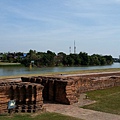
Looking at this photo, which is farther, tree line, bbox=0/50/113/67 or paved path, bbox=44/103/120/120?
tree line, bbox=0/50/113/67

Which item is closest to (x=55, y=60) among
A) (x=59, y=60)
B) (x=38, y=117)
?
(x=59, y=60)

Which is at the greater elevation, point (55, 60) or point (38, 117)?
point (55, 60)

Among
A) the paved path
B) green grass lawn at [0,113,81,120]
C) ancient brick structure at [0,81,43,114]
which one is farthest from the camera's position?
ancient brick structure at [0,81,43,114]

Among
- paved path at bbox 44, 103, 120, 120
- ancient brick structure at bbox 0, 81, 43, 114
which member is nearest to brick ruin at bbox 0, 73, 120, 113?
ancient brick structure at bbox 0, 81, 43, 114

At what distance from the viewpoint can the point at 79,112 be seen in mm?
9273

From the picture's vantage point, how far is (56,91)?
1130 centimetres

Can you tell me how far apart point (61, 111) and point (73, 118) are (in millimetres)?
1121

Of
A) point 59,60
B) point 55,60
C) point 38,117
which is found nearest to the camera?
point 38,117

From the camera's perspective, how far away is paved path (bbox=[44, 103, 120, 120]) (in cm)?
854

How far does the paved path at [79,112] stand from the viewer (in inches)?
336

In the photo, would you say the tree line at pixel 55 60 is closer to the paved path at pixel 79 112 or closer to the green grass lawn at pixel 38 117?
the paved path at pixel 79 112

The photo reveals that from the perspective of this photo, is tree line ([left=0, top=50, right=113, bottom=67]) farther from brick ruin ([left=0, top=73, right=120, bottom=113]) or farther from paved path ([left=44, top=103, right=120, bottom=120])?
paved path ([left=44, top=103, right=120, bottom=120])

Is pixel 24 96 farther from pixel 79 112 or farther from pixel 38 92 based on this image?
pixel 79 112

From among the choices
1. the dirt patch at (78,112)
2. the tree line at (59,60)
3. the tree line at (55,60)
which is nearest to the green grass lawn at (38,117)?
the dirt patch at (78,112)
